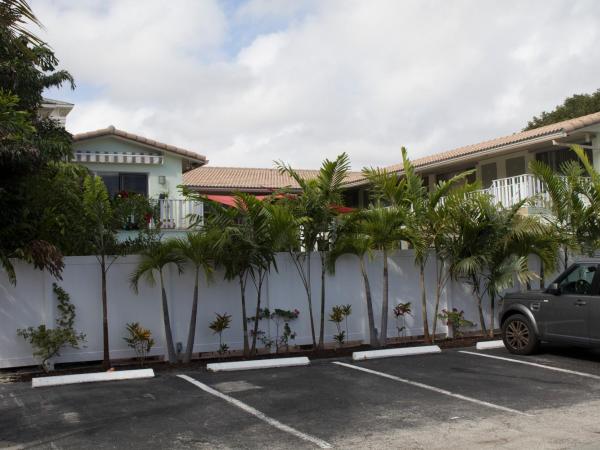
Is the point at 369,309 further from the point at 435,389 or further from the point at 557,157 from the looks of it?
the point at 557,157

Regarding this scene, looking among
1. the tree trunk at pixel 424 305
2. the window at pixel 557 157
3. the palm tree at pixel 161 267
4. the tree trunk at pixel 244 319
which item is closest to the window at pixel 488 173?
the window at pixel 557 157

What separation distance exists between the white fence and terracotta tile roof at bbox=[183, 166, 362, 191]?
580 inches

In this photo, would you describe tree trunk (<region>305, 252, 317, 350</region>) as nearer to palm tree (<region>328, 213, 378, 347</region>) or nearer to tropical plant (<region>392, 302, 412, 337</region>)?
palm tree (<region>328, 213, 378, 347</region>)

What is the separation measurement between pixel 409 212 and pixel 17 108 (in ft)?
24.9

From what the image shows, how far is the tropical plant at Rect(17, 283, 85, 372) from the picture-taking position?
1030cm

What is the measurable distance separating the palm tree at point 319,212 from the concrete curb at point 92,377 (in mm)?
3457

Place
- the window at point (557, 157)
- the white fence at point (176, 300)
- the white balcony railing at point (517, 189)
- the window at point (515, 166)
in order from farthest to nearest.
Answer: the window at point (515, 166), the window at point (557, 157), the white balcony railing at point (517, 189), the white fence at point (176, 300)

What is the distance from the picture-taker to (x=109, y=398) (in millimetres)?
8336

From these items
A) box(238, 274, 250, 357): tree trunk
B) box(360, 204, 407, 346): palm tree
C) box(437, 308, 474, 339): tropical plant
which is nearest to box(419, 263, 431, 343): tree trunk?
box(437, 308, 474, 339): tropical plant

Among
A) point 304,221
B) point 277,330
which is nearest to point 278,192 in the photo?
point 304,221

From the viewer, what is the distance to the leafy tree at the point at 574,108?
121ft

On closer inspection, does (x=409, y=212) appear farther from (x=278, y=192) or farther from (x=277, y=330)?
(x=277, y=330)

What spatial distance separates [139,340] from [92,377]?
146 cm

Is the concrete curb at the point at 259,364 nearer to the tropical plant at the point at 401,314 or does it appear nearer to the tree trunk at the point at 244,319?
the tree trunk at the point at 244,319
